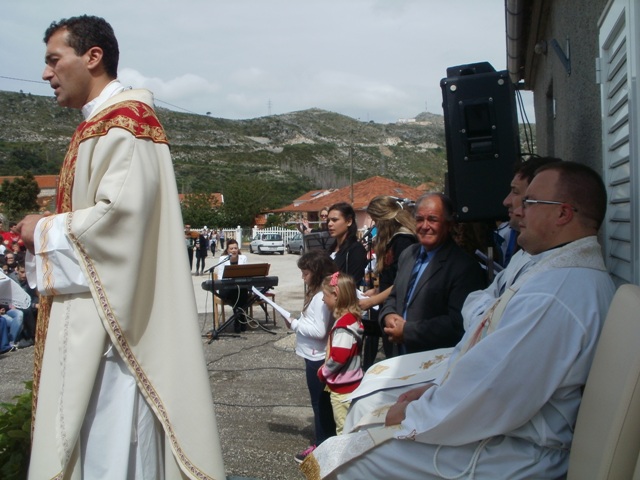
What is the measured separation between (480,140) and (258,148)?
137 metres

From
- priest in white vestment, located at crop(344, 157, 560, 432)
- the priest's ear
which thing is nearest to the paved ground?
priest in white vestment, located at crop(344, 157, 560, 432)

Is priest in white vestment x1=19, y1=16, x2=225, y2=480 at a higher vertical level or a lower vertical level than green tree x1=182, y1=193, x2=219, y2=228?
lower

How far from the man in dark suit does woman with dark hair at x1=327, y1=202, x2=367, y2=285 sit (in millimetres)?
1445

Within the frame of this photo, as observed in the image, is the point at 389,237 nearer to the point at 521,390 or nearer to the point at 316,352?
the point at 316,352

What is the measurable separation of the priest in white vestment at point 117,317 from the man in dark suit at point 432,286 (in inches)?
62.6

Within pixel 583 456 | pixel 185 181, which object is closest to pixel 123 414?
pixel 583 456

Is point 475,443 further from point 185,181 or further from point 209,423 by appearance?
point 185,181

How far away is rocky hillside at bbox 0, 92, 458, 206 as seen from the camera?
98.9 metres

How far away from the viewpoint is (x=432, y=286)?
3691 mm

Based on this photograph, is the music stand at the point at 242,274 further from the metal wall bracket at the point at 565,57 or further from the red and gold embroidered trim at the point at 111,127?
the red and gold embroidered trim at the point at 111,127

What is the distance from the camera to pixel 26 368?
791 cm

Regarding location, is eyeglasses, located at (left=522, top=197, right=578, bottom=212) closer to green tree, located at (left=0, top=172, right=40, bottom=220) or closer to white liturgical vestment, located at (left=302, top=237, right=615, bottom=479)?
white liturgical vestment, located at (left=302, top=237, right=615, bottom=479)

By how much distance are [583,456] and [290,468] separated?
2903 mm

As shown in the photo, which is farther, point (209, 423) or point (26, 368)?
point (26, 368)
